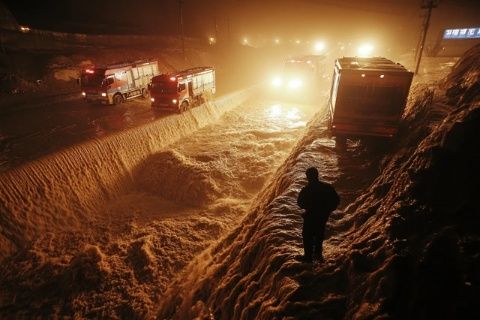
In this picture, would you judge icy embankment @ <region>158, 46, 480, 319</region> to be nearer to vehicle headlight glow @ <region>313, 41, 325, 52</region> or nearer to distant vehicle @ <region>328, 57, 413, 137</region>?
distant vehicle @ <region>328, 57, 413, 137</region>

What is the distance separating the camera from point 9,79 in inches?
808

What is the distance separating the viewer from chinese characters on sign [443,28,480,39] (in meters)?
31.9

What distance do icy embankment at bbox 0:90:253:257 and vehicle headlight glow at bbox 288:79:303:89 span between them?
49.7 ft

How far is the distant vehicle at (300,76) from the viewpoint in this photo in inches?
1035

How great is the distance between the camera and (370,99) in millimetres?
10438

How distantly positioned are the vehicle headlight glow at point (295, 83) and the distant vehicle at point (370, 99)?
55.1 feet

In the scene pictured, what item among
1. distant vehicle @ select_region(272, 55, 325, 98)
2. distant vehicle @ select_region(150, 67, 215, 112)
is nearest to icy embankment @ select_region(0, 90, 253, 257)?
distant vehicle @ select_region(150, 67, 215, 112)

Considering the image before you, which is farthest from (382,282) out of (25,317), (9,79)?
(9,79)

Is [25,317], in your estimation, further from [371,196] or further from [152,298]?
[371,196]

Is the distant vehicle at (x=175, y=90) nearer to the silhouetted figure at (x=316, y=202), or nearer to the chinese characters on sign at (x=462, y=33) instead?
the silhouetted figure at (x=316, y=202)

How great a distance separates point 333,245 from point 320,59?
25.4 m

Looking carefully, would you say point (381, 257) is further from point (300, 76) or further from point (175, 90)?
point (300, 76)

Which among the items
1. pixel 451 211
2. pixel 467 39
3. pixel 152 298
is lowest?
pixel 152 298

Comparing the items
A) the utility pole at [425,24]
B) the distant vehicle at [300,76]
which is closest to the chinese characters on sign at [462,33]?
the utility pole at [425,24]
